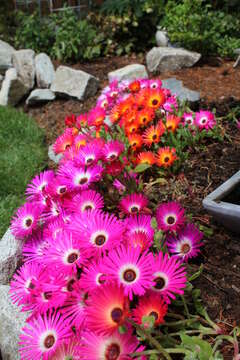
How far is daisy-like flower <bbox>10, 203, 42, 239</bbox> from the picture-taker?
1.63 m

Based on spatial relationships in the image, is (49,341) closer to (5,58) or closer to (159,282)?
(159,282)

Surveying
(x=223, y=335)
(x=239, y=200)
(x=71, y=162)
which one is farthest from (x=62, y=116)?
(x=223, y=335)

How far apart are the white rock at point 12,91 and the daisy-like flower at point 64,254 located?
11.4 ft

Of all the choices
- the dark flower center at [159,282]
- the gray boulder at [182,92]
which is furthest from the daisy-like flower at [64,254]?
the gray boulder at [182,92]

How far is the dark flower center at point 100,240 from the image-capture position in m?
1.28

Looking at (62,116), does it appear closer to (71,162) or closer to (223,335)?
(71,162)

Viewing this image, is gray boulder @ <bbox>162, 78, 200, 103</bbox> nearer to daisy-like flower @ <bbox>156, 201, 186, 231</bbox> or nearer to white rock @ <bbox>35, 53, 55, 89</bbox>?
daisy-like flower @ <bbox>156, 201, 186, 231</bbox>

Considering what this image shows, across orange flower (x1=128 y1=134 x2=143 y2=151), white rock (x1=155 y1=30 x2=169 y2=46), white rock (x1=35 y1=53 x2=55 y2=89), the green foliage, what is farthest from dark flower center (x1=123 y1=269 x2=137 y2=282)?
white rock (x1=35 y1=53 x2=55 y2=89)

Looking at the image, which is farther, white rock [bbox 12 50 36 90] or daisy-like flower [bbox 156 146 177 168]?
white rock [bbox 12 50 36 90]

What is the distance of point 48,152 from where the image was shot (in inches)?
135

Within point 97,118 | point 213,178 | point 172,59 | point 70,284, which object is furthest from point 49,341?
point 172,59

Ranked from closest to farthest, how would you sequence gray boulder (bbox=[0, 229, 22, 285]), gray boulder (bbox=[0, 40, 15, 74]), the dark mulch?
the dark mulch, gray boulder (bbox=[0, 229, 22, 285]), gray boulder (bbox=[0, 40, 15, 74])

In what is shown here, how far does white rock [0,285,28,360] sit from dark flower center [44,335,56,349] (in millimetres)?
246

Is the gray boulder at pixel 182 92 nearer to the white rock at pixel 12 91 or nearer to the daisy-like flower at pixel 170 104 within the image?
the daisy-like flower at pixel 170 104
